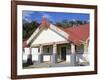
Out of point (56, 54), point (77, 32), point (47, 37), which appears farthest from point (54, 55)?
point (77, 32)

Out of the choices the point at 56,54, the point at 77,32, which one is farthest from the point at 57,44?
the point at 77,32

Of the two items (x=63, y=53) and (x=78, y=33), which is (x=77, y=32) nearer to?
(x=78, y=33)

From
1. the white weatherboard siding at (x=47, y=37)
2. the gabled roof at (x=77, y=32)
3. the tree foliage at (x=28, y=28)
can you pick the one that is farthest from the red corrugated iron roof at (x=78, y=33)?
the tree foliage at (x=28, y=28)

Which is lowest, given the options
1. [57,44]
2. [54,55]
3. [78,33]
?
[54,55]

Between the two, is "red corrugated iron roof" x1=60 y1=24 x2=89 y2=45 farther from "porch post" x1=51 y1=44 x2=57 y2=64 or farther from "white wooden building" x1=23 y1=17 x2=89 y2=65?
"porch post" x1=51 y1=44 x2=57 y2=64

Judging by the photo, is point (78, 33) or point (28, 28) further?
point (78, 33)

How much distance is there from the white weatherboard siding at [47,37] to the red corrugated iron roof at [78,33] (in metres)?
0.10

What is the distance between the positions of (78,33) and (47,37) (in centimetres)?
34

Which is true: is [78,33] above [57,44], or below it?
above

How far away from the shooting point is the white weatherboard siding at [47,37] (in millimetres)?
2064

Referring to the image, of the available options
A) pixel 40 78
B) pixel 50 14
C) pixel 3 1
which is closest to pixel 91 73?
pixel 40 78

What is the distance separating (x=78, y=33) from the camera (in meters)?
2.18

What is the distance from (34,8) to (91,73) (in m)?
A: 0.89

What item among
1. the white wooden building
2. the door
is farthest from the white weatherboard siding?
the door
